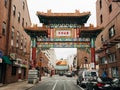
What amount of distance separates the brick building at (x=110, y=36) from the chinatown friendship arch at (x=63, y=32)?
204 cm

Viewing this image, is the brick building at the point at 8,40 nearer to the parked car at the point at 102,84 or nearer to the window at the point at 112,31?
the parked car at the point at 102,84

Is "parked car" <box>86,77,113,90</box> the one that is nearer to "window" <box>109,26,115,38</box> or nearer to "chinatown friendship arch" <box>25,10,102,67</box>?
"chinatown friendship arch" <box>25,10,102,67</box>

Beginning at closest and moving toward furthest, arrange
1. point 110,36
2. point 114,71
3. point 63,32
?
point 114,71
point 63,32
point 110,36

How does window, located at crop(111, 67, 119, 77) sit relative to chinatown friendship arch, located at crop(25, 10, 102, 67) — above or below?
below

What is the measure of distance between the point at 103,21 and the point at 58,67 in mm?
109387

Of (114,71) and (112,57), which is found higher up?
(112,57)

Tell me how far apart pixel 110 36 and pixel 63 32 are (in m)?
7.02

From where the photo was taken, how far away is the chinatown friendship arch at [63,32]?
3228cm

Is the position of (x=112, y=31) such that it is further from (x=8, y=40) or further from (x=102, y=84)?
(x=102, y=84)

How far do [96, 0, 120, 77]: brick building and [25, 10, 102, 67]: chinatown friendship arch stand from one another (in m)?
2.04

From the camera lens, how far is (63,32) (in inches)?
1266

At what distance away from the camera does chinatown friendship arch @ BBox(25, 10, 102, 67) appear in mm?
32281

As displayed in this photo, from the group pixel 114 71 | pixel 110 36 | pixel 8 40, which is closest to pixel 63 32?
pixel 110 36

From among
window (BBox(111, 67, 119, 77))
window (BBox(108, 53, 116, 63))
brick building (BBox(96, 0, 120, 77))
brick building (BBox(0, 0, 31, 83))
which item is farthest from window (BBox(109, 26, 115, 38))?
brick building (BBox(0, 0, 31, 83))
